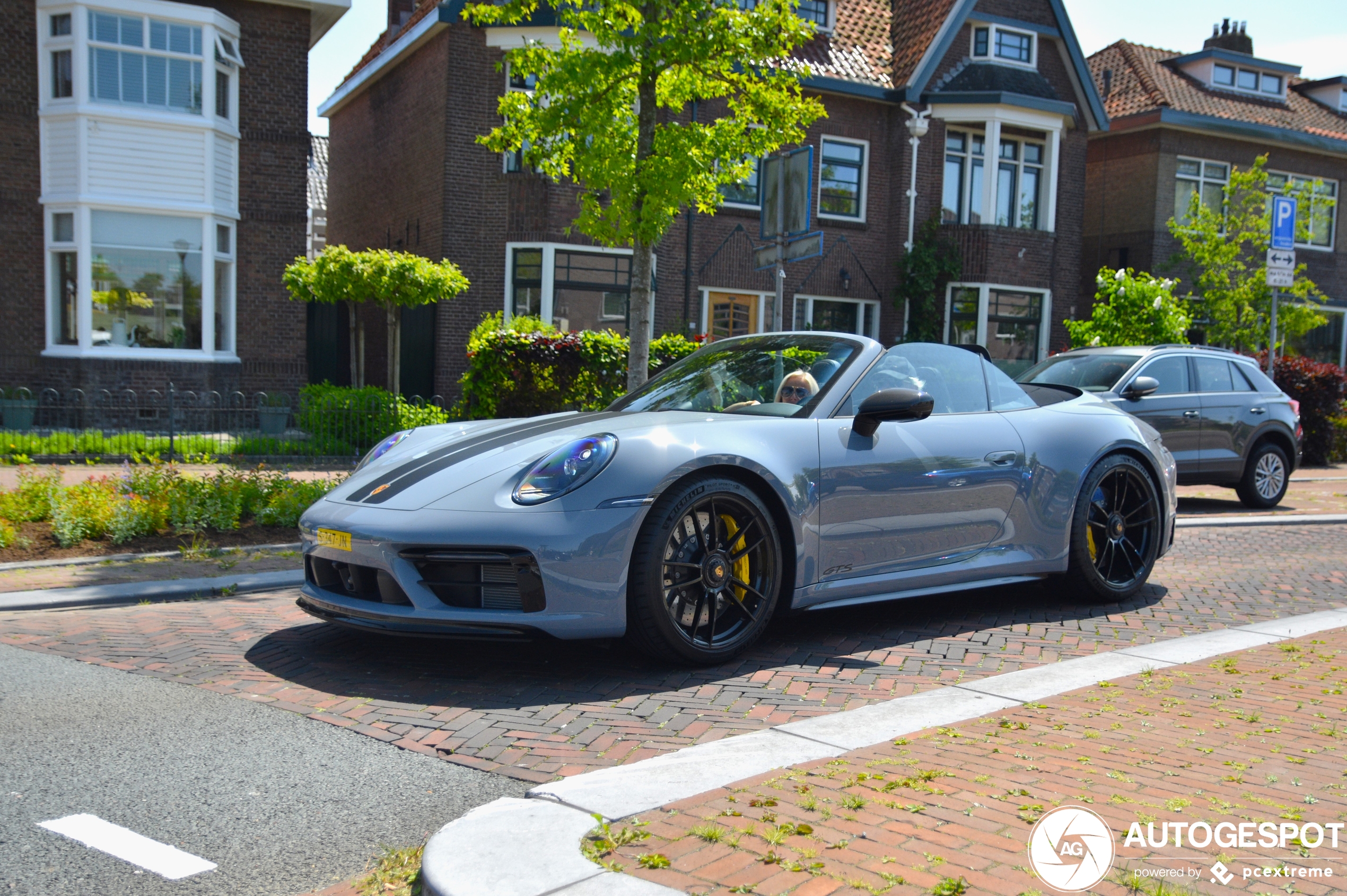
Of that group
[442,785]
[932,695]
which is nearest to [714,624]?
[932,695]

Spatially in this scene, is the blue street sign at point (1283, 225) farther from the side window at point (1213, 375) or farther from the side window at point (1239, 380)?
the side window at point (1213, 375)

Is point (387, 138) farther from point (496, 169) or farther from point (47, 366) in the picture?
point (47, 366)

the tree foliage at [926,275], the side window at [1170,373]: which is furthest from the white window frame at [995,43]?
the side window at [1170,373]

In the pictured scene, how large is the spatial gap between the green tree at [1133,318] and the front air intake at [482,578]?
17.1 metres

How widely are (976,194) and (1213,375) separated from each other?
12.6 metres

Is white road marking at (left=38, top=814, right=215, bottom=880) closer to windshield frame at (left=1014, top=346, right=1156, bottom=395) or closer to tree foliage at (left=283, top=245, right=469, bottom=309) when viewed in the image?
windshield frame at (left=1014, top=346, right=1156, bottom=395)

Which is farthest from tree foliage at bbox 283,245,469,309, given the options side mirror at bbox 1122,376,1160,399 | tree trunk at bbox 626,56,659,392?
side mirror at bbox 1122,376,1160,399

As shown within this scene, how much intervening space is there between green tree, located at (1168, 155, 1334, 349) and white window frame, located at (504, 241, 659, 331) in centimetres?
1195

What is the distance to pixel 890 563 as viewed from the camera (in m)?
5.31

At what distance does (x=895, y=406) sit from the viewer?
505cm

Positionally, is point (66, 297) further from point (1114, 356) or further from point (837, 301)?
point (1114, 356)

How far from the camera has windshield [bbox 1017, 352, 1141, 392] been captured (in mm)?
11219

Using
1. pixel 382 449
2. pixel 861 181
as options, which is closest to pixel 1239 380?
pixel 382 449

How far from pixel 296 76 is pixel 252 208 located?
2339mm
